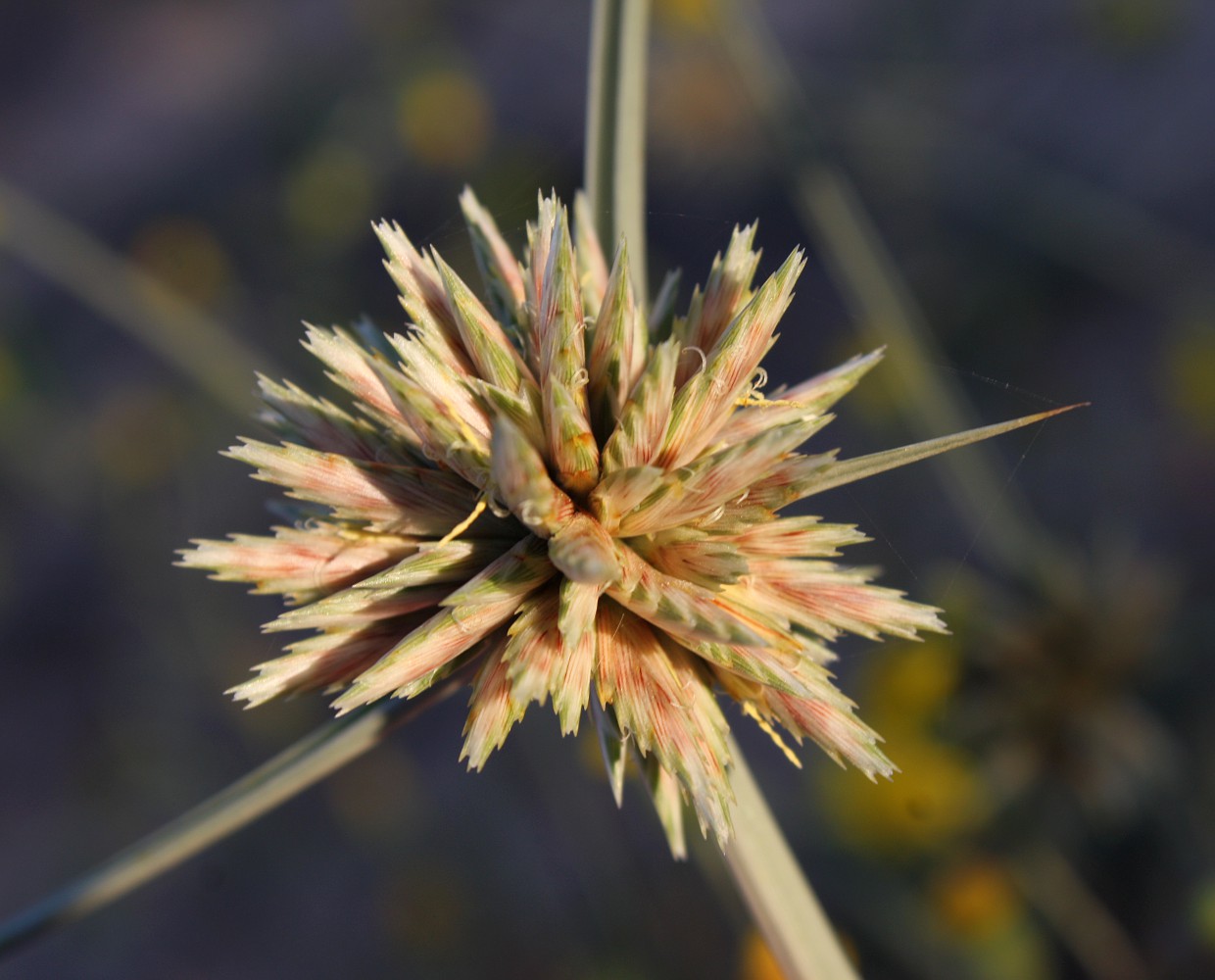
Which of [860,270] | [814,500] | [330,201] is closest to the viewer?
[860,270]

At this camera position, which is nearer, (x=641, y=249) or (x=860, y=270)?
(x=641, y=249)

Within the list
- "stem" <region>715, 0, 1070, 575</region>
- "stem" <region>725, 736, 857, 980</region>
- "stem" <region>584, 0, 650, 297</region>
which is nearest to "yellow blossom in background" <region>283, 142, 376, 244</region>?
"stem" <region>715, 0, 1070, 575</region>

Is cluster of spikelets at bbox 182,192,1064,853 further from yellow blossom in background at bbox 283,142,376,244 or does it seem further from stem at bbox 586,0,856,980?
yellow blossom in background at bbox 283,142,376,244

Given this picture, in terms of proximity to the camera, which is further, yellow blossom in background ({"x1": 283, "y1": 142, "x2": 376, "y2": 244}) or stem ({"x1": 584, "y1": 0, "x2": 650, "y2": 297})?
yellow blossom in background ({"x1": 283, "y1": 142, "x2": 376, "y2": 244})

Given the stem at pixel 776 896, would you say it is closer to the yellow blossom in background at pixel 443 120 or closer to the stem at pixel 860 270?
the stem at pixel 860 270

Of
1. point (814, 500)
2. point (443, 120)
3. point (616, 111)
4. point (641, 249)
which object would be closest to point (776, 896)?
point (641, 249)

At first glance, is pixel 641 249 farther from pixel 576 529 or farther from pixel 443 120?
pixel 443 120
